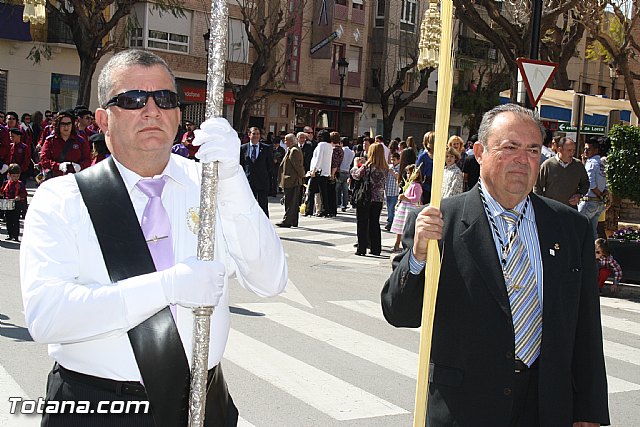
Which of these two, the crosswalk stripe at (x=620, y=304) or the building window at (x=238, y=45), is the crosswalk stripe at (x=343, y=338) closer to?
the crosswalk stripe at (x=620, y=304)

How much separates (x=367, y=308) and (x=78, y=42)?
18.0 meters

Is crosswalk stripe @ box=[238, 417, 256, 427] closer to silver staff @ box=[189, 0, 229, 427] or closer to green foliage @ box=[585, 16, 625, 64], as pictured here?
silver staff @ box=[189, 0, 229, 427]

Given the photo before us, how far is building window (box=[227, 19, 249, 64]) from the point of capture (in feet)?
124

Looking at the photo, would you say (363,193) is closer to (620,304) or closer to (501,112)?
(620,304)

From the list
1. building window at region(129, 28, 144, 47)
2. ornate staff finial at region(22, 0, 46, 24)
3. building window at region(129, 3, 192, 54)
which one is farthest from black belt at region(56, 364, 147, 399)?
building window at region(129, 28, 144, 47)

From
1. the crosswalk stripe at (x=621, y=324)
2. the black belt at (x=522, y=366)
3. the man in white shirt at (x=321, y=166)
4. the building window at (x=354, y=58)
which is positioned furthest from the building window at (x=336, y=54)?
the black belt at (x=522, y=366)

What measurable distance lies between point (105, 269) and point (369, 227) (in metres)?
11.5

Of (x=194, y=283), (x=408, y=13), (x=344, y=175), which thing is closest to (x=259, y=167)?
(x=344, y=175)

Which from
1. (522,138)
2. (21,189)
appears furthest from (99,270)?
(21,189)

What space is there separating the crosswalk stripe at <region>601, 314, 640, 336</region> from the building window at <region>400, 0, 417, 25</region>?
37538 millimetres

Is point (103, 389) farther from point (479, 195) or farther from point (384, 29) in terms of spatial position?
point (384, 29)

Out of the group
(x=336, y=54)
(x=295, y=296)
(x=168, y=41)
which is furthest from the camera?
(x=336, y=54)

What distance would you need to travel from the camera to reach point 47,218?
261 cm

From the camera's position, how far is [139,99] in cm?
272
